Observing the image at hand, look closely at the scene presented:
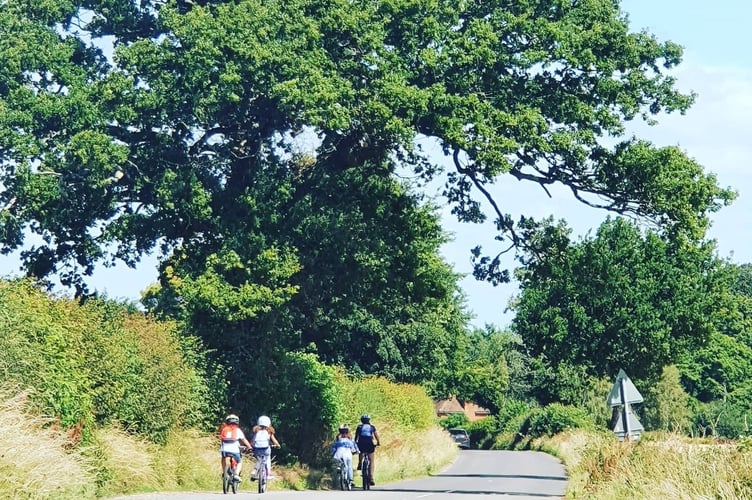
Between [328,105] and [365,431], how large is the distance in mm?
9404

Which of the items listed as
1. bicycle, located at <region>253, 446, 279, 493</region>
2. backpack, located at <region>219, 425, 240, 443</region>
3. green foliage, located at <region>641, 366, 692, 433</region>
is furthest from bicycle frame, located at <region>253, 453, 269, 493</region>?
green foliage, located at <region>641, 366, 692, 433</region>

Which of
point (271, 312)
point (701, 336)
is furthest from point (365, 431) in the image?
point (701, 336)

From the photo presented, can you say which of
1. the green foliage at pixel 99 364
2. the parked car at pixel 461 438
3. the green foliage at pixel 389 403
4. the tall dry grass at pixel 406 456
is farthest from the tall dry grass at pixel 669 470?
the parked car at pixel 461 438

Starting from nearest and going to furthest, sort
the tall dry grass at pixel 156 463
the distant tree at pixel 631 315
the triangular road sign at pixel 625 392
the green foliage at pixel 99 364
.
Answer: the green foliage at pixel 99 364, the tall dry grass at pixel 156 463, the triangular road sign at pixel 625 392, the distant tree at pixel 631 315

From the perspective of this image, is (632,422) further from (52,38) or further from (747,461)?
(52,38)

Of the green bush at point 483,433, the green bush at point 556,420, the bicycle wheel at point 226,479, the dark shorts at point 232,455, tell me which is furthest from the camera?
the green bush at point 483,433

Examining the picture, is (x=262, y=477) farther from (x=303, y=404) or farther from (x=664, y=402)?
(x=664, y=402)

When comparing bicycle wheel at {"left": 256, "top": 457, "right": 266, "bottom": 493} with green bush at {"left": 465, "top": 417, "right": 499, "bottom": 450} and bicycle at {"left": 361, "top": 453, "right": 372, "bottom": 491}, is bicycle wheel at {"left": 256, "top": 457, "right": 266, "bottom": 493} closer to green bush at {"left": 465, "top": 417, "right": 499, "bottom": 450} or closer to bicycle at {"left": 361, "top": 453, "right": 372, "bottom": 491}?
bicycle at {"left": 361, "top": 453, "right": 372, "bottom": 491}

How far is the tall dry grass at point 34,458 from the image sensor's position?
15.5 meters

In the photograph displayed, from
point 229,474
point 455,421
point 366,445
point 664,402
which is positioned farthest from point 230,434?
point 455,421

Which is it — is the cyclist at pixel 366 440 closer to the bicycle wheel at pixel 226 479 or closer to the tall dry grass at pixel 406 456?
the tall dry grass at pixel 406 456

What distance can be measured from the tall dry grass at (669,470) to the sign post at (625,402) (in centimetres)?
95

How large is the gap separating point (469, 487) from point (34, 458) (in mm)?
17092

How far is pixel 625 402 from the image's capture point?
26078 mm
